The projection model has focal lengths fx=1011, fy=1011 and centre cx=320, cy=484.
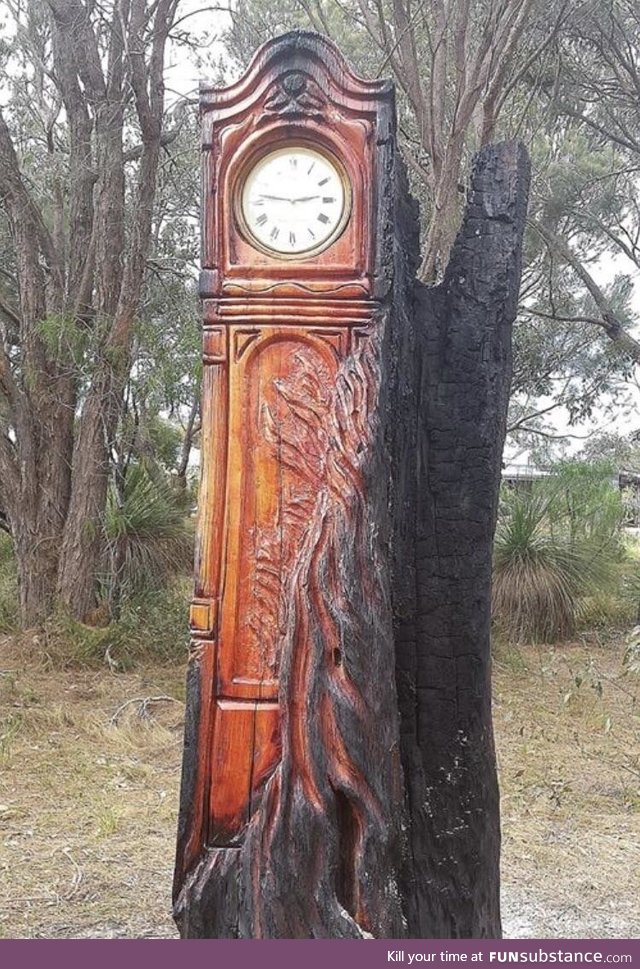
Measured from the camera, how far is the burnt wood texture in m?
2.26

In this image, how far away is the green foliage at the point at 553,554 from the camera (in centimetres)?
764

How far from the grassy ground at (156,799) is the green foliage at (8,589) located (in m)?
0.31

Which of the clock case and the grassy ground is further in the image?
the grassy ground

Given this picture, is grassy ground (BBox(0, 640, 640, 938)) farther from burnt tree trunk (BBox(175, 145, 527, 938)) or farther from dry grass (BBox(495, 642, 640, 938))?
burnt tree trunk (BBox(175, 145, 527, 938))

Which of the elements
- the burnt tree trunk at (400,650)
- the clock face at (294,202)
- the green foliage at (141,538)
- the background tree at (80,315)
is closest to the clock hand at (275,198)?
the clock face at (294,202)

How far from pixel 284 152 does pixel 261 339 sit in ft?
1.48

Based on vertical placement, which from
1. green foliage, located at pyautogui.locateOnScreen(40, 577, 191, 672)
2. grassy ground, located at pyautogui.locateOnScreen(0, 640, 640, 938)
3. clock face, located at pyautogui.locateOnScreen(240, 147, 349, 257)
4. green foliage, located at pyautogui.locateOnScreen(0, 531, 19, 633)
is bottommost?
grassy ground, located at pyautogui.locateOnScreen(0, 640, 640, 938)

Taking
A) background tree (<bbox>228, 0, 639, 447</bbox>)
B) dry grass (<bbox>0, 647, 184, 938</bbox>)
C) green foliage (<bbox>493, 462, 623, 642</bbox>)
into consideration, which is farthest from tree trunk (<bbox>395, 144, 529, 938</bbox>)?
green foliage (<bbox>493, 462, 623, 642</bbox>)

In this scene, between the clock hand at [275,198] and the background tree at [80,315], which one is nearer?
the clock hand at [275,198]

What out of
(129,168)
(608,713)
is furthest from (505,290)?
(129,168)

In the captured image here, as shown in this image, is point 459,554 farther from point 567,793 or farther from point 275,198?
point 567,793

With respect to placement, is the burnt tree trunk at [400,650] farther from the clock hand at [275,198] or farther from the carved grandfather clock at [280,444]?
the clock hand at [275,198]

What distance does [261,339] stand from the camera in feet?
7.82

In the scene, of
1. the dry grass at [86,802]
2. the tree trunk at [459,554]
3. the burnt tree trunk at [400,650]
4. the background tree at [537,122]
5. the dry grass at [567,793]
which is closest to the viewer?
the burnt tree trunk at [400,650]
